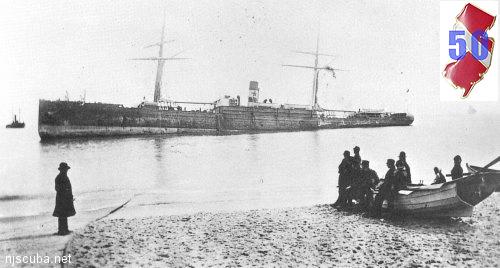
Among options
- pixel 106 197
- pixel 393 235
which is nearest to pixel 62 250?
pixel 393 235

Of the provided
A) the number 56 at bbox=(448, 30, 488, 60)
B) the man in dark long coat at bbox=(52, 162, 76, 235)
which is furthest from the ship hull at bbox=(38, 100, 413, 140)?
the number 56 at bbox=(448, 30, 488, 60)

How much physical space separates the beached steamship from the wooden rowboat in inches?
1050

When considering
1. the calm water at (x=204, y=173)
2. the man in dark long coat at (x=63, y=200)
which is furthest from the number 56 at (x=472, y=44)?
the man in dark long coat at (x=63, y=200)

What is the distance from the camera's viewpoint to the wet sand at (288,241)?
5.97 metres

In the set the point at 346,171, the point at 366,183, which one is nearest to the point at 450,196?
the point at 366,183

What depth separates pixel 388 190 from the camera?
8.14 m

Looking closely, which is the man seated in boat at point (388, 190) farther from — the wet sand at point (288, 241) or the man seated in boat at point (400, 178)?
the wet sand at point (288, 241)

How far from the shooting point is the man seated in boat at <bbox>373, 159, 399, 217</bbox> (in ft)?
26.0

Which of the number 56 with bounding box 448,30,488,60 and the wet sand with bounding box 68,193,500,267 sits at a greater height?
the number 56 with bounding box 448,30,488,60

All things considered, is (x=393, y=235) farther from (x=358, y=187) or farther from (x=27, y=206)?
(x=27, y=206)

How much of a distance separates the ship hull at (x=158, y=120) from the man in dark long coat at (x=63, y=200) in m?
35.6

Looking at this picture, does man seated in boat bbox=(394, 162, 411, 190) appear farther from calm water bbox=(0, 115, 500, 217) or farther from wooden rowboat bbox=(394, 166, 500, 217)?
calm water bbox=(0, 115, 500, 217)

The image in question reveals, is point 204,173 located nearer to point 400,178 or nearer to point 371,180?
point 371,180

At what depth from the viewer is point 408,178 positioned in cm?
887
